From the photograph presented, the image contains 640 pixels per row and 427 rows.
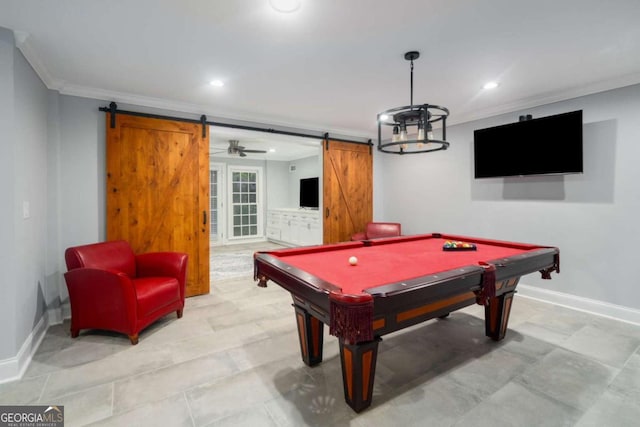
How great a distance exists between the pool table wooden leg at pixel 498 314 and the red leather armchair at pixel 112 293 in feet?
9.93

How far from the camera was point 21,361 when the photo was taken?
2.18 metres

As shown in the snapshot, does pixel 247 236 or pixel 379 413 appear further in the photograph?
pixel 247 236

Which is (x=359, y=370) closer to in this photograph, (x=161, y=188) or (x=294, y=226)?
(x=161, y=188)

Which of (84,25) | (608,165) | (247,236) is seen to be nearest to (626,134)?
(608,165)

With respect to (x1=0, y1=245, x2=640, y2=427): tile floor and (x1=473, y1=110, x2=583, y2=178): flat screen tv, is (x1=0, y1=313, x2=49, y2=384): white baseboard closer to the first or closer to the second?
(x1=0, y1=245, x2=640, y2=427): tile floor

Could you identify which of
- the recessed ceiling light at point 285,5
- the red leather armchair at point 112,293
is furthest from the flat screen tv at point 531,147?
the red leather armchair at point 112,293

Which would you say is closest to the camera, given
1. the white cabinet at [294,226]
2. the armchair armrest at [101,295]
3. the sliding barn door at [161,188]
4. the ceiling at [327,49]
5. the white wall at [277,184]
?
the ceiling at [327,49]

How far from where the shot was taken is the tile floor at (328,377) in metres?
1.75

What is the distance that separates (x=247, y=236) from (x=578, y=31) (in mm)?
7639

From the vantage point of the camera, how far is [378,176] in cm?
573

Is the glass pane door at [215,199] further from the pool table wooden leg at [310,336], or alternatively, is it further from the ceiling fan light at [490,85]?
the ceiling fan light at [490,85]

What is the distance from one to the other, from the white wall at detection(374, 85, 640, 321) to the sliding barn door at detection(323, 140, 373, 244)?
1.49m

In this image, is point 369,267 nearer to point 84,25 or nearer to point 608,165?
point 84,25

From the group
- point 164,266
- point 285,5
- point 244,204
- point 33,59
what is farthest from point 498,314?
point 244,204
